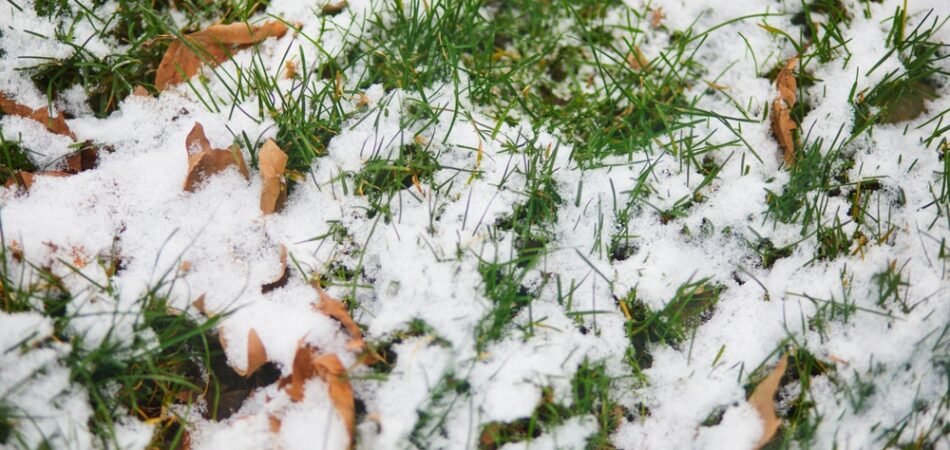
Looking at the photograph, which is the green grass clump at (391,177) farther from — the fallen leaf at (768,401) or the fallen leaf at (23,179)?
the fallen leaf at (768,401)

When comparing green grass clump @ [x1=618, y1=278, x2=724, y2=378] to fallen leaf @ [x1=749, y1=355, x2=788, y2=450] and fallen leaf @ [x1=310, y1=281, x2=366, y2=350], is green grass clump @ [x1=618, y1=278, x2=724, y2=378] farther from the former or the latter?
fallen leaf @ [x1=310, y1=281, x2=366, y2=350]

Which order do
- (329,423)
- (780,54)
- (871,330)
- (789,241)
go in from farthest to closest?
1. (780,54)
2. (789,241)
3. (871,330)
4. (329,423)

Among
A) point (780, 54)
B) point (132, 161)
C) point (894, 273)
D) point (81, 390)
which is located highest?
point (780, 54)

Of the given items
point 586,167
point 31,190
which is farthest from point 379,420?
point 31,190

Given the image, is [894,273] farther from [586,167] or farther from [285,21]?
[285,21]

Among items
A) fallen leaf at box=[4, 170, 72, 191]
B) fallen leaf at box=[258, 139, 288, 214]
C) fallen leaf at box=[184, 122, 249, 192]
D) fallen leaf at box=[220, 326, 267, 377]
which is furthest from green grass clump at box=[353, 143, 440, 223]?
fallen leaf at box=[4, 170, 72, 191]

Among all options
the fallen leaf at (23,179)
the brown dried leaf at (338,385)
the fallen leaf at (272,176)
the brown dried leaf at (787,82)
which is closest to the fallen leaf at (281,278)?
the fallen leaf at (272,176)
